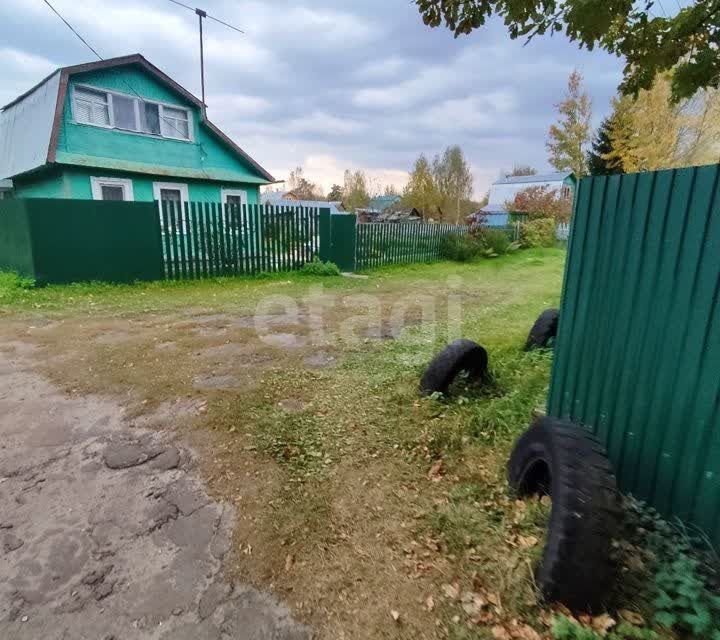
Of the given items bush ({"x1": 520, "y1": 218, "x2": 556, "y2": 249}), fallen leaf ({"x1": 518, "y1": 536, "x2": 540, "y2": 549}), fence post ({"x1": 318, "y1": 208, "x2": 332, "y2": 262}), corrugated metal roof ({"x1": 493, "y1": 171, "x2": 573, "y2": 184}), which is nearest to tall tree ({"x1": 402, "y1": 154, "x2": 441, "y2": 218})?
corrugated metal roof ({"x1": 493, "y1": 171, "x2": 573, "y2": 184})

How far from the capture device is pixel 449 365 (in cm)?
330

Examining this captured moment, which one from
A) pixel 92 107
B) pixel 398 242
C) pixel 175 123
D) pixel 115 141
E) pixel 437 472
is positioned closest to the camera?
pixel 437 472

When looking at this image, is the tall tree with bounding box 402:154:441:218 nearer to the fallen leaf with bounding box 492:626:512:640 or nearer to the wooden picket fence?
the wooden picket fence

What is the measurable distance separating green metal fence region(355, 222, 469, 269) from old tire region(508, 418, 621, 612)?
10.1 metres

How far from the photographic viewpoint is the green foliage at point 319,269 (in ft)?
34.3

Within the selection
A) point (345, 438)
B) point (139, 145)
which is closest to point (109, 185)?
point (139, 145)

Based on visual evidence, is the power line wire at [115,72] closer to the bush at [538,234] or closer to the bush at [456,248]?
the bush at [456,248]

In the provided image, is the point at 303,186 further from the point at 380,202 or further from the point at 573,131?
the point at 573,131

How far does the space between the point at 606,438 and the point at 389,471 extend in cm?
126

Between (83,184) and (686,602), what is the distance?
47.3ft

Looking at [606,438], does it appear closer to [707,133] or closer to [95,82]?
[95,82]

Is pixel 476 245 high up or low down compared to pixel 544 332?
up

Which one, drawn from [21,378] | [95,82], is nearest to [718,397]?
[21,378]

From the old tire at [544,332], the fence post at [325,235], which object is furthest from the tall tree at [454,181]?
the old tire at [544,332]
